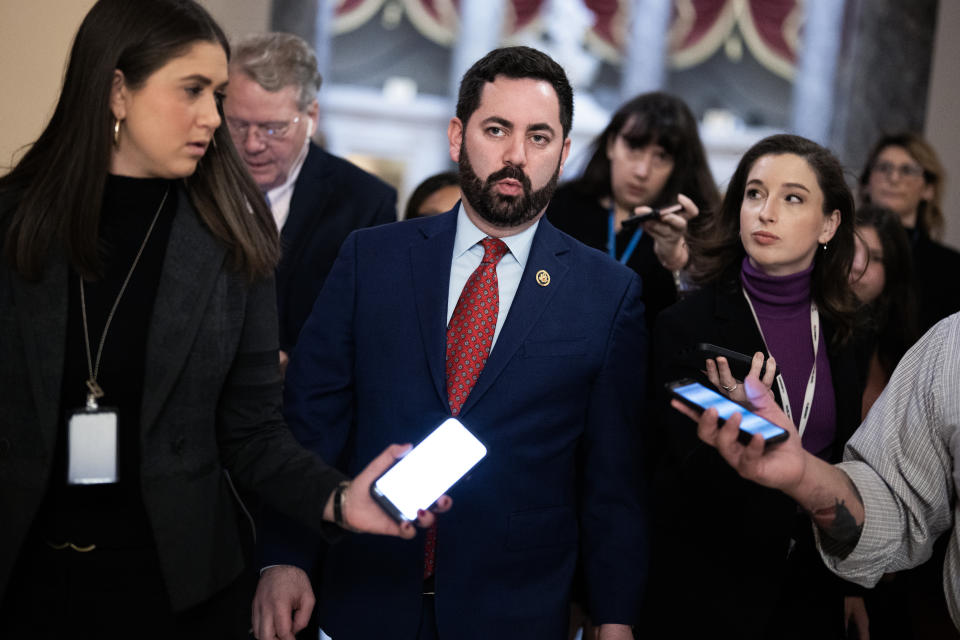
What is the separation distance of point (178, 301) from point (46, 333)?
227 millimetres

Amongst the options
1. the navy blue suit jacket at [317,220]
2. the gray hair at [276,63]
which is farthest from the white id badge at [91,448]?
the gray hair at [276,63]

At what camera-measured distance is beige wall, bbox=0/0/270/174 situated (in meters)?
2.78

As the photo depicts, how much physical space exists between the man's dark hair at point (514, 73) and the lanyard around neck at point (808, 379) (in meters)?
0.76

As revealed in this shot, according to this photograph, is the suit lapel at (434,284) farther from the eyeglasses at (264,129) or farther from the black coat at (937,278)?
the black coat at (937,278)

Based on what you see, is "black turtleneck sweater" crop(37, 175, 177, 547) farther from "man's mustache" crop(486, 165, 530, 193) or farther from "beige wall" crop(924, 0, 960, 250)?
"beige wall" crop(924, 0, 960, 250)

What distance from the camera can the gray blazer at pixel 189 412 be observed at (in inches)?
64.5

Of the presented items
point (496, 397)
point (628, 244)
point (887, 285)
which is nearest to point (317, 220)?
point (628, 244)

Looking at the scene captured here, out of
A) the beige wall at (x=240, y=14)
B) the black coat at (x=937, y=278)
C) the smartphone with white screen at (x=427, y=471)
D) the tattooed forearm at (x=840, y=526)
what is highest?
the beige wall at (x=240, y=14)

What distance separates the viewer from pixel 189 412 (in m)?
1.77

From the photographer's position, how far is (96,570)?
1.67 meters

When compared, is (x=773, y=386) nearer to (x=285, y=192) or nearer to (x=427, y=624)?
(x=427, y=624)

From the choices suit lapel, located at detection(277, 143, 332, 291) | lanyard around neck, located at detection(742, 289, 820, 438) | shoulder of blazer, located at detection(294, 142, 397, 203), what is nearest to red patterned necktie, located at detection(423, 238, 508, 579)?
lanyard around neck, located at detection(742, 289, 820, 438)

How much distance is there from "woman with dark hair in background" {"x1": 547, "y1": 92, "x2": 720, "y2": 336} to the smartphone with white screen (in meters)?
1.65

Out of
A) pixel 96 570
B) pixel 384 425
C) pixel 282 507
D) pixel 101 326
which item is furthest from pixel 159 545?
pixel 384 425
